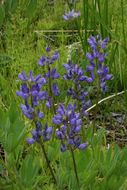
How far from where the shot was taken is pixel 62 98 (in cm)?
246

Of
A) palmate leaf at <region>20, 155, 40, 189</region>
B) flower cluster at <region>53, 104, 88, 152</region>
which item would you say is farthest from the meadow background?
flower cluster at <region>53, 104, 88, 152</region>

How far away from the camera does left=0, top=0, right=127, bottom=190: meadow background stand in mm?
1571

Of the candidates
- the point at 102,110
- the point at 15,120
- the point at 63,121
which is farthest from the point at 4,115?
the point at 102,110

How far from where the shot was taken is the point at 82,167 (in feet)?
5.19

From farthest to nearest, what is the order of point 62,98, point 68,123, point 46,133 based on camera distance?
1. point 62,98
2. point 46,133
3. point 68,123

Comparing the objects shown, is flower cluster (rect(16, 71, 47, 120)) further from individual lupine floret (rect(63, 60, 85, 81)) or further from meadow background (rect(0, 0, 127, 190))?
individual lupine floret (rect(63, 60, 85, 81))

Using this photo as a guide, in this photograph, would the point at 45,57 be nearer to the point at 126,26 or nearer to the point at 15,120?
the point at 15,120

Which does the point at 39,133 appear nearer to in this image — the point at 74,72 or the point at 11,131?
the point at 11,131

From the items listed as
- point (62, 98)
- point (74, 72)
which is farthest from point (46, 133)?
point (62, 98)

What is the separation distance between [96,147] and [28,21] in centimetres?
195

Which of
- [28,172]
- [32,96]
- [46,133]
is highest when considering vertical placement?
[32,96]

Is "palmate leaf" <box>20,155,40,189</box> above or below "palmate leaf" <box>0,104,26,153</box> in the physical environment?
below

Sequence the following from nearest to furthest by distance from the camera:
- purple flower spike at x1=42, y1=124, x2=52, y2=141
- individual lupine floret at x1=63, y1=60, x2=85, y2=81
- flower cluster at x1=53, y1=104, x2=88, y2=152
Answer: flower cluster at x1=53, y1=104, x2=88, y2=152 < purple flower spike at x1=42, y1=124, x2=52, y2=141 < individual lupine floret at x1=63, y1=60, x2=85, y2=81

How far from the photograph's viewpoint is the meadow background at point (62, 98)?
5.16 ft
